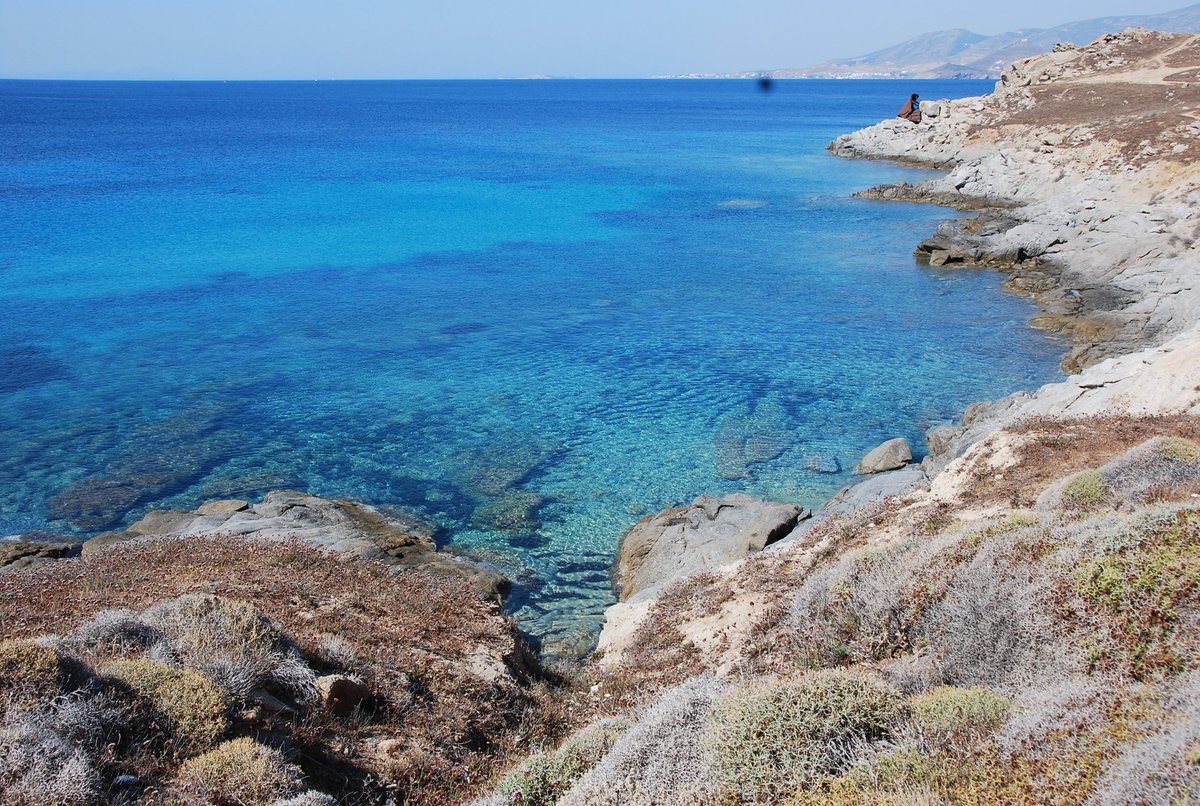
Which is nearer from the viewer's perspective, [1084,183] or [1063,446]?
[1063,446]

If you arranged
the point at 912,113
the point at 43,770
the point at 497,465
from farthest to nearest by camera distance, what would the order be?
the point at 912,113
the point at 497,465
the point at 43,770

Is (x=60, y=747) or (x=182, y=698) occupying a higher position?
(x=60, y=747)

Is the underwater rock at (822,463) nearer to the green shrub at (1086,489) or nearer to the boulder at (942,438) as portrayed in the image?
the boulder at (942,438)

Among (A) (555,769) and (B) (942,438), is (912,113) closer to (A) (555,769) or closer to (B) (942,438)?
(B) (942,438)

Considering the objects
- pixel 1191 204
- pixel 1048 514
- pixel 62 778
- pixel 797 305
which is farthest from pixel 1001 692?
pixel 1191 204

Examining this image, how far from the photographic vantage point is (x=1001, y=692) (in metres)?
7.84

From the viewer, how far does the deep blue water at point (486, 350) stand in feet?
71.4

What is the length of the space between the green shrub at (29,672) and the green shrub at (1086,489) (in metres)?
12.8

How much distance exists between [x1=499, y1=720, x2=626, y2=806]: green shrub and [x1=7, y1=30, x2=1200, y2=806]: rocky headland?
3cm

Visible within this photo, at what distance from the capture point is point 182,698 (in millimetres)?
8305

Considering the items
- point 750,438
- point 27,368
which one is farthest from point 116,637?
point 27,368

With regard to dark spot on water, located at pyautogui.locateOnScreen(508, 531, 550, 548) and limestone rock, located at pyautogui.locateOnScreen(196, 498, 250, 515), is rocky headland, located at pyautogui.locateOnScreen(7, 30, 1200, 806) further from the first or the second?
dark spot on water, located at pyautogui.locateOnScreen(508, 531, 550, 548)

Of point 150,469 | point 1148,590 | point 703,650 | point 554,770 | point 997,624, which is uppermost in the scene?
point 1148,590

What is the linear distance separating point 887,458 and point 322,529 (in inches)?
547
